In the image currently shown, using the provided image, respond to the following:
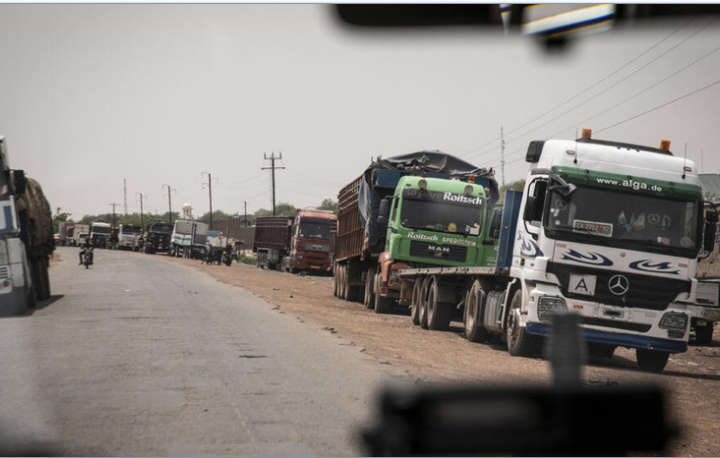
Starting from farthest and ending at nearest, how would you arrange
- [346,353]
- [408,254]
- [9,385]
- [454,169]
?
1. [454,169]
2. [408,254]
3. [346,353]
4. [9,385]

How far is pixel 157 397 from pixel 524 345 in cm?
708

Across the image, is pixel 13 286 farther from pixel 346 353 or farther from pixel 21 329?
pixel 346 353

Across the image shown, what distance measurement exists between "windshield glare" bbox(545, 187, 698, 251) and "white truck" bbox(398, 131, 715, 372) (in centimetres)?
1

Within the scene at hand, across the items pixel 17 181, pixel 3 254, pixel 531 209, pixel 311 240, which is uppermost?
pixel 17 181

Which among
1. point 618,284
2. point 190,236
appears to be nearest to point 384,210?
point 618,284

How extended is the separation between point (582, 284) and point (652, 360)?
216cm

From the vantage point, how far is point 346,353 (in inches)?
474

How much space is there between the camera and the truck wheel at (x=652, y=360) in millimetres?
13867

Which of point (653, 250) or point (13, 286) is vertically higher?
point (653, 250)

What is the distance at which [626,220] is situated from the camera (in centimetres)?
1284

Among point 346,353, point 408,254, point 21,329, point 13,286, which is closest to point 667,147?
point 346,353

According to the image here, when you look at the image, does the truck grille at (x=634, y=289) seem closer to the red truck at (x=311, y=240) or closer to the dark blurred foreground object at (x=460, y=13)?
the dark blurred foreground object at (x=460, y=13)

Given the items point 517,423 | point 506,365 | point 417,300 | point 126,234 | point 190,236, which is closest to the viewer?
point 517,423

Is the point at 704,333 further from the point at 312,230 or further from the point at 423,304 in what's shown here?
the point at 312,230
